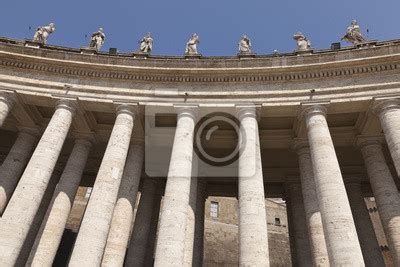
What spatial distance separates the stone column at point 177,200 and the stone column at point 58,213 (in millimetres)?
6928

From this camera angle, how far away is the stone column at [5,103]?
2170 centimetres

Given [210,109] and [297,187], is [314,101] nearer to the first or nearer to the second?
[210,109]

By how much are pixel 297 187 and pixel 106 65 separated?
57.0 ft

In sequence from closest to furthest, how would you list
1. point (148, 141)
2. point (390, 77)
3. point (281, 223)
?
point (390, 77) → point (148, 141) → point (281, 223)

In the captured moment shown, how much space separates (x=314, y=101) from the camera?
2195cm

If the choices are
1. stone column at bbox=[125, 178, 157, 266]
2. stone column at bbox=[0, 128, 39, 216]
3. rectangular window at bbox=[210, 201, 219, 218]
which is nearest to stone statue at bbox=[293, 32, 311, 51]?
stone column at bbox=[125, 178, 157, 266]

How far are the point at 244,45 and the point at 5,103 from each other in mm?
16507

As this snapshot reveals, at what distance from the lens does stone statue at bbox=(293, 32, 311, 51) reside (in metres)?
25.1

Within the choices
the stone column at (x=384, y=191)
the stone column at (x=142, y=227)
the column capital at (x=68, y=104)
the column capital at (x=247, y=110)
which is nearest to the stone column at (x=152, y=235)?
the stone column at (x=142, y=227)

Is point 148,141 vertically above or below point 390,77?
below

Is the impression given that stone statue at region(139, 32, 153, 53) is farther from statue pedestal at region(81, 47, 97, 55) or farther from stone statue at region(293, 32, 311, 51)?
stone statue at region(293, 32, 311, 51)

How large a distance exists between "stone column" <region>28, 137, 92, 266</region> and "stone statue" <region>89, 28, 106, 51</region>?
23.2 ft

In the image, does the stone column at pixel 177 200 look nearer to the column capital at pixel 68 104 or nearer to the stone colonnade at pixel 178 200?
the stone colonnade at pixel 178 200

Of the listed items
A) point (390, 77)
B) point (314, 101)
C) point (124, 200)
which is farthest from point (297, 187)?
point (124, 200)
